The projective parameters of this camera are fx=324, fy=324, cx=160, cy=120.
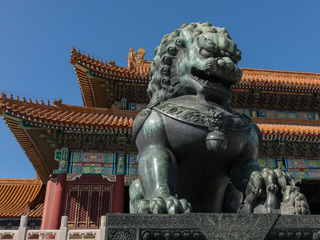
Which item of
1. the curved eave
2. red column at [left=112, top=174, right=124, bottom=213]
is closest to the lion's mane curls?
red column at [left=112, top=174, right=124, bottom=213]

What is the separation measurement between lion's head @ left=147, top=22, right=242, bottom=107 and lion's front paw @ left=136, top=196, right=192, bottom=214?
32.6 inches

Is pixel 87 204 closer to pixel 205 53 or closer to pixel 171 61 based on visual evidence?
pixel 171 61

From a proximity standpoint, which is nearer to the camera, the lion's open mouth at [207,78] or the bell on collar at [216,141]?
the bell on collar at [216,141]

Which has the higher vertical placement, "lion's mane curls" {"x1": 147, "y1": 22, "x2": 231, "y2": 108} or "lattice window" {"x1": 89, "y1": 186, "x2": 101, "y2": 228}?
"lattice window" {"x1": 89, "y1": 186, "x2": 101, "y2": 228}

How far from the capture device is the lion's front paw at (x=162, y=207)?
183 cm

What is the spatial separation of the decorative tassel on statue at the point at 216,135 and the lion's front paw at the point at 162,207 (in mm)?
449

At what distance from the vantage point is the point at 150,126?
7.46ft

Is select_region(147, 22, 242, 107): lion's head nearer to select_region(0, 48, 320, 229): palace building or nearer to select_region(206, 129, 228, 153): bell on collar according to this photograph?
select_region(206, 129, 228, 153): bell on collar

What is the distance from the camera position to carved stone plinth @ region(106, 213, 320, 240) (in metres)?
1.74

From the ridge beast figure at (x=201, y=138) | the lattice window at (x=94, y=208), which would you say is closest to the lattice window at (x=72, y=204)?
the lattice window at (x=94, y=208)

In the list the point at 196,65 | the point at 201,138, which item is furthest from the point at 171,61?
the point at 201,138

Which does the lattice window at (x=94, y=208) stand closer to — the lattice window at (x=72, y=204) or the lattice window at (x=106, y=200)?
the lattice window at (x=106, y=200)

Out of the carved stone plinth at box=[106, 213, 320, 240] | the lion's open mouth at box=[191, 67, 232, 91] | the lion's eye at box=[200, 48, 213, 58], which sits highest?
Result: the lion's eye at box=[200, 48, 213, 58]

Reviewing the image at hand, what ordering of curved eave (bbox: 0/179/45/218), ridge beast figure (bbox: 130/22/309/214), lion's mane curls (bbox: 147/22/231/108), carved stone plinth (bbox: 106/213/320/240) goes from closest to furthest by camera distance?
carved stone plinth (bbox: 106/213/320/240), ridge beast figure (bbox: 130/22/309/214), lion's mane curls (bbox: 147/22/231/108), curved eave (bbox: 0/179/45/218)
